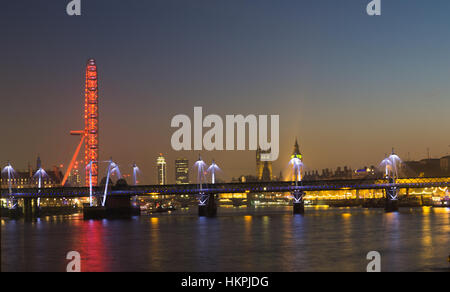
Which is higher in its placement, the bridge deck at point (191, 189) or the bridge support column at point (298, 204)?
the bridge deck at point (191, 189)

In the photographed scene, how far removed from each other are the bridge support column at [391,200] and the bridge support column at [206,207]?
39.3m

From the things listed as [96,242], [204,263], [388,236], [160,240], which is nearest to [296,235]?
[388,236]

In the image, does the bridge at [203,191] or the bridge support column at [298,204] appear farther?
the bridge support column at [298,204]

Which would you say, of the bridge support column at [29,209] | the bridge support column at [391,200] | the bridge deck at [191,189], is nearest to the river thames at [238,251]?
the bridge deck at [191,189]

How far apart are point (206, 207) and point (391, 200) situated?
42.7m

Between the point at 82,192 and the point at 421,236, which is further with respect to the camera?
the point at 82,192

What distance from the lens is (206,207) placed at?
14975 cm

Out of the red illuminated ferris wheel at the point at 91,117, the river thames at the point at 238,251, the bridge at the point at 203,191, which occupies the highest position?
the red illuminated ferris wheel at the point at 91,117

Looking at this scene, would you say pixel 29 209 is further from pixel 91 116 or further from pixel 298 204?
pixel 298 204

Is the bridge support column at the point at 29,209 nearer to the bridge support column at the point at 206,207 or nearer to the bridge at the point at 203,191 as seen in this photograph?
the bridge at the point at 203,191

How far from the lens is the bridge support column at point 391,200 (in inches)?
6073

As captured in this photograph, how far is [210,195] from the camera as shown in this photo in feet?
499
